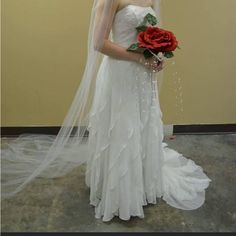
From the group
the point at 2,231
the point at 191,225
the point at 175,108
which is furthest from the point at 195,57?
the point at 2,231

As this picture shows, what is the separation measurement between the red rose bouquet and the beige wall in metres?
1.14

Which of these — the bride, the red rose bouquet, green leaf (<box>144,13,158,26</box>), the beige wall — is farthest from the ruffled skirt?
the beige wall

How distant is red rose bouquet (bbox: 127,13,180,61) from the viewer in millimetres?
1703

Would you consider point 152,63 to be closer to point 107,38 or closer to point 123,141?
point 107,38

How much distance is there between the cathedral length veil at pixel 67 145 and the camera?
1762mm

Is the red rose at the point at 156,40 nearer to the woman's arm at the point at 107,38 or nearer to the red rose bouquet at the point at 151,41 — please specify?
the red rose bouquet at the point at 151,41

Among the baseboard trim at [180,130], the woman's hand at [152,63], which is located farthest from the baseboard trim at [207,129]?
the woman's hand at [152,63]

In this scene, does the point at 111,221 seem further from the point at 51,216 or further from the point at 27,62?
the point at 27,62

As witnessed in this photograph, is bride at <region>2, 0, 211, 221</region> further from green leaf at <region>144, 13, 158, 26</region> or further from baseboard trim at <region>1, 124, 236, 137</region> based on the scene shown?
baseboard trim at <region>1, 124, 236, 137</region>

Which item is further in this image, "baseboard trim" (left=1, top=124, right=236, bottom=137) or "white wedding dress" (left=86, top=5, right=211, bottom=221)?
"baseboard trim" (left=1, top=124, right=236, bottom=137)

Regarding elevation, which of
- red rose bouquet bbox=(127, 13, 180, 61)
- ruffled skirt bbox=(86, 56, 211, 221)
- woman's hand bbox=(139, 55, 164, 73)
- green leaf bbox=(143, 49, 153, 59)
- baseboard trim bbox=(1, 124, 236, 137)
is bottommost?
baseboard trim bbox=(1, 124, 236, 137)

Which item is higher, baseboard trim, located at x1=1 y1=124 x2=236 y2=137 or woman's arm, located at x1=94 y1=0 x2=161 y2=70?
woman's arm, located at x1=94 y1=0 x2=161 y2=70

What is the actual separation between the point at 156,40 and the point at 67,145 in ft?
3.05

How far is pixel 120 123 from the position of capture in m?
1.87
